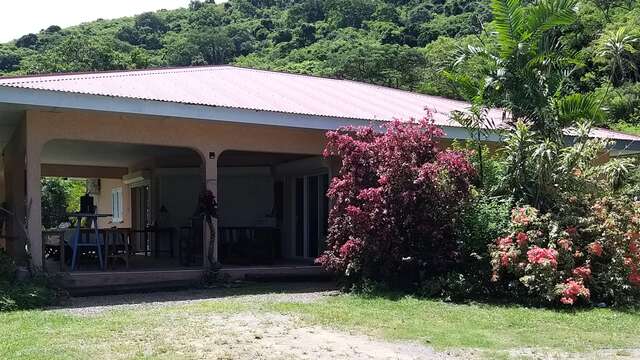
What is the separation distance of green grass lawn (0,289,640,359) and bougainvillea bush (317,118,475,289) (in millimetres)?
985

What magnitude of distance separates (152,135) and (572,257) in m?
7.34

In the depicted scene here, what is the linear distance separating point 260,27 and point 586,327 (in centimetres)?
6145

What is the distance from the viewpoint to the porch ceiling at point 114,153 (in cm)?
1585

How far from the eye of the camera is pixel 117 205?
23969 millimetres

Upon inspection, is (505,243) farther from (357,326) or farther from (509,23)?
(509,23)

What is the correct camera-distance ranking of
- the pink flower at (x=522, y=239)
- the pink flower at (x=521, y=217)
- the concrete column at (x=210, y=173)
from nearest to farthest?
the pink flower at (x=522, y=239) < the pink flower at (x=521, y=217) < the concrete column at (x=210, y=173)

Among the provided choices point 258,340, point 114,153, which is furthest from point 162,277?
point 114,153

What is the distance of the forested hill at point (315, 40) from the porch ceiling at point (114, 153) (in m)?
17.2

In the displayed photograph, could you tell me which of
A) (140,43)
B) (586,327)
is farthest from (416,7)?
(586,327)

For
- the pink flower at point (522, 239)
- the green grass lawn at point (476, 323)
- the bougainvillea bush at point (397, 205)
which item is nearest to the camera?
the green grass lawn at point (476, 323)

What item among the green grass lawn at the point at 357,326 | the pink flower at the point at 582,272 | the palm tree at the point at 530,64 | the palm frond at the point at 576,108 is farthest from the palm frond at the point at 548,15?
the green grass lawn at the point at 357,326

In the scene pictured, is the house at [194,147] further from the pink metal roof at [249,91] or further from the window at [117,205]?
the window at [117,205]

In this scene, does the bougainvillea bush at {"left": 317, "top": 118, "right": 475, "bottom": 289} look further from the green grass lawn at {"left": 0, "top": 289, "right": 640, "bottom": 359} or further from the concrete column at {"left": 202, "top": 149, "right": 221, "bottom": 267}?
the concrete column at {"left": 202, "top": 149, "right": 221, "bottom": 267}

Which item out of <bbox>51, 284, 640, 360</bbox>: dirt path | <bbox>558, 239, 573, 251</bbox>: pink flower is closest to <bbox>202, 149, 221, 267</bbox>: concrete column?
<bbox>51, 284, 640, 360</bbox>: dirt path
